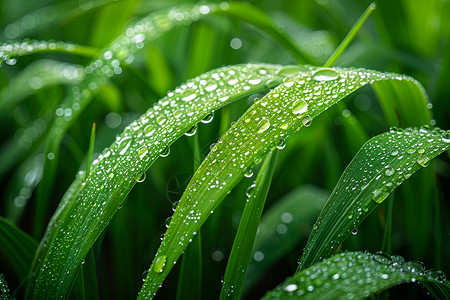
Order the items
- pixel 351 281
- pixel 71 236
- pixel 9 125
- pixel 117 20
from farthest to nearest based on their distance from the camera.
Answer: pixel 9 125, pixel 117 20, pixel 71 236, pixel 351 281

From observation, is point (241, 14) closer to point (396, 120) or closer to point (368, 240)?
point (396, 120)

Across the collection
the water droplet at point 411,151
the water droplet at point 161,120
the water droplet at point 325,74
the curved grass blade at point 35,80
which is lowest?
the water droplet at point 411,151

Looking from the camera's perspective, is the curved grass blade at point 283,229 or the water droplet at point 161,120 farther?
the curved grass blade at point 283,229

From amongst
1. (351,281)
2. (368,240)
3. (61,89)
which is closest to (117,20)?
(61,89)

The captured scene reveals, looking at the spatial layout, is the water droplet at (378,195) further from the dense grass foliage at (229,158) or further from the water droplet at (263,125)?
the water droplet at (263,125)

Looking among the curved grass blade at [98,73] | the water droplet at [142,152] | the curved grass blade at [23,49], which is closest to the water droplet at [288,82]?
the water droplet at [142,152]

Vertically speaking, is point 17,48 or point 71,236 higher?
point 17,48
